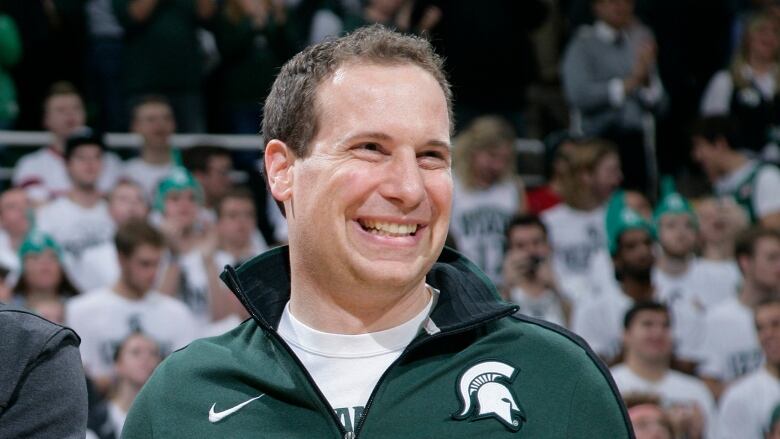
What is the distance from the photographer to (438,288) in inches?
108

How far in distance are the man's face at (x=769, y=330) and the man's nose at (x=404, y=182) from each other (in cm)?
545

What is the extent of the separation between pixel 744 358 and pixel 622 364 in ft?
3.32

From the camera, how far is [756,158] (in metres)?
10.3

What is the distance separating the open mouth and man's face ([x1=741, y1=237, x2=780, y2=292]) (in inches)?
242

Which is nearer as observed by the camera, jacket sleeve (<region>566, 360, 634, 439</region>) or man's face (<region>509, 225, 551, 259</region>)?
jacket sleeve (<region>566, 360, 634, 439</region>)

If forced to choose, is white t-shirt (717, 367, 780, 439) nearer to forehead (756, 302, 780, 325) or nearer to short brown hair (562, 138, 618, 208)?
forehead (756, 302, 780, 325)

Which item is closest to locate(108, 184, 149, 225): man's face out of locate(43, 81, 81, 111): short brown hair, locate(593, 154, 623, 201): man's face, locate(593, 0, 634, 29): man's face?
locate(43, 81, 81, 111): short brown hair

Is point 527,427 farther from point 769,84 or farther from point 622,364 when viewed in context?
point 769,84

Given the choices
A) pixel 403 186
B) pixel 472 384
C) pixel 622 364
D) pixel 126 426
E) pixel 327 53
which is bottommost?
pixel 622 364

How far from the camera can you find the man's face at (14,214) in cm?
803

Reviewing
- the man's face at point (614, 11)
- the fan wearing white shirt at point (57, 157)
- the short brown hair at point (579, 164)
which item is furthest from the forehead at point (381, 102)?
the man's face at point (614, 11)

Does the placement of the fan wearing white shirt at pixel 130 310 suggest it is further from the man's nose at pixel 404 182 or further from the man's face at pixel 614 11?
the man's nose at pixel 404 182

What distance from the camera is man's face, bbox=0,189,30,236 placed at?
8031mm

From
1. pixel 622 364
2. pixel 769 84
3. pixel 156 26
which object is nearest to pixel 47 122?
pixel 156 26
